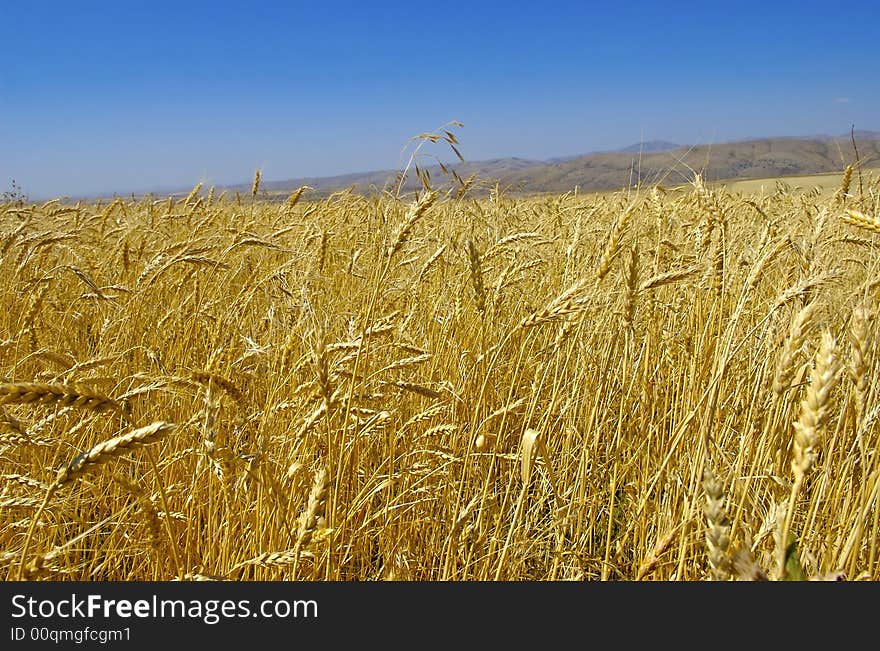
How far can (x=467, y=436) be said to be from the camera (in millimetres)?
1962

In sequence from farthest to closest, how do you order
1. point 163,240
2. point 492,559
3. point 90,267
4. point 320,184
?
point 320,184 → point 163,240 → point 90,267 → point 492,559

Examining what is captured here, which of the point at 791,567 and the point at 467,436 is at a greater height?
the point at 791,567

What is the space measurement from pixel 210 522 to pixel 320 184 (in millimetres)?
3846

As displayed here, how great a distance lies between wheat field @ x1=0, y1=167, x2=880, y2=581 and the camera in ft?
3.82

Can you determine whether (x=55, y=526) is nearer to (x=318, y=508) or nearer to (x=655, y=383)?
(x=318, y=508)

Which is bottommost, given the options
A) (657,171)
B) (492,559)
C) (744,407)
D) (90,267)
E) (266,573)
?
(492,559)

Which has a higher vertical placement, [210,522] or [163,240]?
[163,240]

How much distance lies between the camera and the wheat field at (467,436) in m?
1.16

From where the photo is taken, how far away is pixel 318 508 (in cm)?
105

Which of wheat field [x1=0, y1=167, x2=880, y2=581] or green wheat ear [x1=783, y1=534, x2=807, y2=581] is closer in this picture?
green wheat ear [x1=783, y1=534, x2=807, y2=581]

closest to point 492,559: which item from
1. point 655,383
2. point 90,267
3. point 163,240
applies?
point 655,383

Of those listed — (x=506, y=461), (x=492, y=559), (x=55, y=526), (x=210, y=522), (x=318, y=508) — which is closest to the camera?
(x=318, y=508)

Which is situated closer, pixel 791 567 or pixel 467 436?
pixel 791 567

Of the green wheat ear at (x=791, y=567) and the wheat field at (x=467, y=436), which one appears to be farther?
the wheat field at (x=467, y=436)
